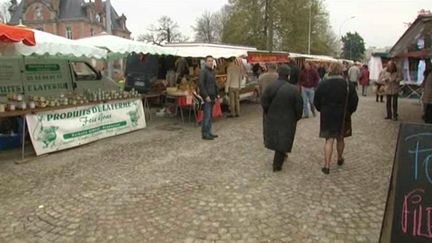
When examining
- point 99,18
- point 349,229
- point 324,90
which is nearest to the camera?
point 349,229

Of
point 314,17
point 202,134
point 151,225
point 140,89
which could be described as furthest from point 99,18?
point 151,225

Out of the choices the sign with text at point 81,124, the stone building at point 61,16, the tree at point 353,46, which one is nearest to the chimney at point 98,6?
the stone building at point 61,16

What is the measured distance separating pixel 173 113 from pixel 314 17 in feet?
120

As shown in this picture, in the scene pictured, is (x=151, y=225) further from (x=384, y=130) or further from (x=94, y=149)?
(x=384, y=130)

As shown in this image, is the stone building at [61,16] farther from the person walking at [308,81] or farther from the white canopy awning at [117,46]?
the person walking at [308,81]

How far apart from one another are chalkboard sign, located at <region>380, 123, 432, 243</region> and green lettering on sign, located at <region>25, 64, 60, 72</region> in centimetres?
851

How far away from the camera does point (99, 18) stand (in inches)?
2793

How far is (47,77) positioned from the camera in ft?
33.4

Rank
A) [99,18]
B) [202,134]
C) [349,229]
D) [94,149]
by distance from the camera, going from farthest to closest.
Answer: [99,18]
[202,134]
[94,149]
[349,229]

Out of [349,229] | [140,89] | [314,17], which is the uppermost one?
[314,17]

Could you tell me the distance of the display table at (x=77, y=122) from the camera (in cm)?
790

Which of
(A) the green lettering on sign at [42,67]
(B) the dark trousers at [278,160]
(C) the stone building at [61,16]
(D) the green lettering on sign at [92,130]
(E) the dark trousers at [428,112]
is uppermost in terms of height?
(C) the stone building at [61,16]

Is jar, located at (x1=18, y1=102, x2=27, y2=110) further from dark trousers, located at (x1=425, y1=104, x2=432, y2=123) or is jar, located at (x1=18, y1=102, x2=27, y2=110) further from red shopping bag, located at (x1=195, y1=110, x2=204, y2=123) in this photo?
dark trousers, located at (x1=425, y1=104, x2=432, y2=123)

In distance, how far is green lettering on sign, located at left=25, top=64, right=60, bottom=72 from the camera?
32.2ft
